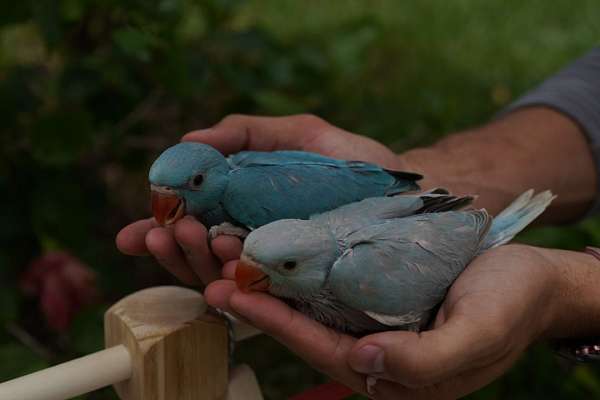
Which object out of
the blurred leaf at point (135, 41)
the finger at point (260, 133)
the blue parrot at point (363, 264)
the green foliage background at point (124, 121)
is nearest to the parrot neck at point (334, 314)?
the blue parrot at point (363, 264)

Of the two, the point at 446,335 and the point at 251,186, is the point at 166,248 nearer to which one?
the point at 251,186

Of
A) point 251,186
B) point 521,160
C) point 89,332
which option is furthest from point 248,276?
point 521,160

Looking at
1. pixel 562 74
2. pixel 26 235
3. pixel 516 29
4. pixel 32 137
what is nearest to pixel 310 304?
pixel 32 137

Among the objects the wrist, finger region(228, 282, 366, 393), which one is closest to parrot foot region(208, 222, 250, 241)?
finger region(228, 282, 366, 393)

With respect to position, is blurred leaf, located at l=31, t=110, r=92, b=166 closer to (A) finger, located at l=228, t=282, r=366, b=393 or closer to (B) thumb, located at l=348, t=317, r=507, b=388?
(A) finger, located at l=228, t=282, r=366, b=393

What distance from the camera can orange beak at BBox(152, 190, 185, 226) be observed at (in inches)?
52.7

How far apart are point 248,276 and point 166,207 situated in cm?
28

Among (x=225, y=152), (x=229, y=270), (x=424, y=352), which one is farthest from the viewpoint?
(x=225, y=152)

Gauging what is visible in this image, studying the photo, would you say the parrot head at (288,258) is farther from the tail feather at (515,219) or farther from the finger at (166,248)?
the tail feather at (515,219)

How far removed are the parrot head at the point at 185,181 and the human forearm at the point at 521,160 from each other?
1.93 ft

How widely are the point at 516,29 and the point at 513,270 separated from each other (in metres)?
3.01

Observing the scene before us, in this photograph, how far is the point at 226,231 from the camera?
1353 millimetres

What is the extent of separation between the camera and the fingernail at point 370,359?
3.37 feet

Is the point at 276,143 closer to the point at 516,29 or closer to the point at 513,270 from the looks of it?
the point at 513,270
